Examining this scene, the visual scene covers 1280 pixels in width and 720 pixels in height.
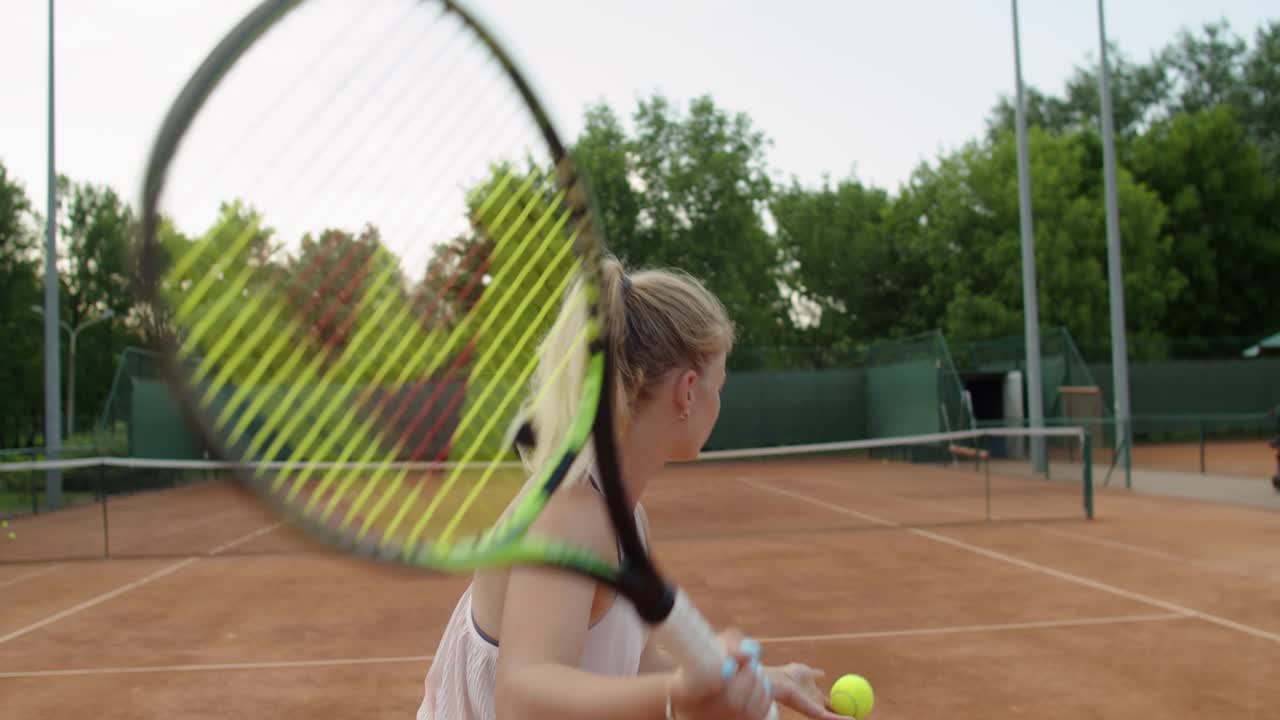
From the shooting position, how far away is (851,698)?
226cm

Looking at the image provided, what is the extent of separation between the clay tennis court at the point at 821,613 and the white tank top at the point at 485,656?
30cm

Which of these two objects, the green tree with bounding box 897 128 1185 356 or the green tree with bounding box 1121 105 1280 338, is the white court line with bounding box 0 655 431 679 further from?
the green tree with bounding box 1121 105 1280 338

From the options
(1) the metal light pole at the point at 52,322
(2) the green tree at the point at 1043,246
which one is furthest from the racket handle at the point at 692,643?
(2) the green tree at the point at 1043,246

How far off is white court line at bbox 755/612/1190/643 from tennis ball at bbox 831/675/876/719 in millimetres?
3022

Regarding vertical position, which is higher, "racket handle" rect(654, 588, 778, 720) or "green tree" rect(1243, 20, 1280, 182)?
"green tree" rect(1243, 20, 1280, 182)

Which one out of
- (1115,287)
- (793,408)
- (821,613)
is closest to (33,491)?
(821,613)

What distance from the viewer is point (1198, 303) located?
34.0m

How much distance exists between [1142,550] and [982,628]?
323 centimetres

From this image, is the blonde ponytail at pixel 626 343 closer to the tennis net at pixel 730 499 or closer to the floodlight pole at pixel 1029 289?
the tennis net at pixel 730 499

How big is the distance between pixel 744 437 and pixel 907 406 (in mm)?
4239

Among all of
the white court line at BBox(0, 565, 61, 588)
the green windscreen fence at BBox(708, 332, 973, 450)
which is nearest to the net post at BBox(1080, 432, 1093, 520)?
the white court line at BBox(0, 565, 61, 588)

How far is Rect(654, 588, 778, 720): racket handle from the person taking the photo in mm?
1312

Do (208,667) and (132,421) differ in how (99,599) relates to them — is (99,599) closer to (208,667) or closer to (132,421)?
(208,667)

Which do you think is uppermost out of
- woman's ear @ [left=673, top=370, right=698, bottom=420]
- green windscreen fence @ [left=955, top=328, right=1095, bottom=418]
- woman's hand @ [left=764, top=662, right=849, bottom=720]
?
green windscreen fence @ [left=955, top=328, right=1095, bottom=418]
